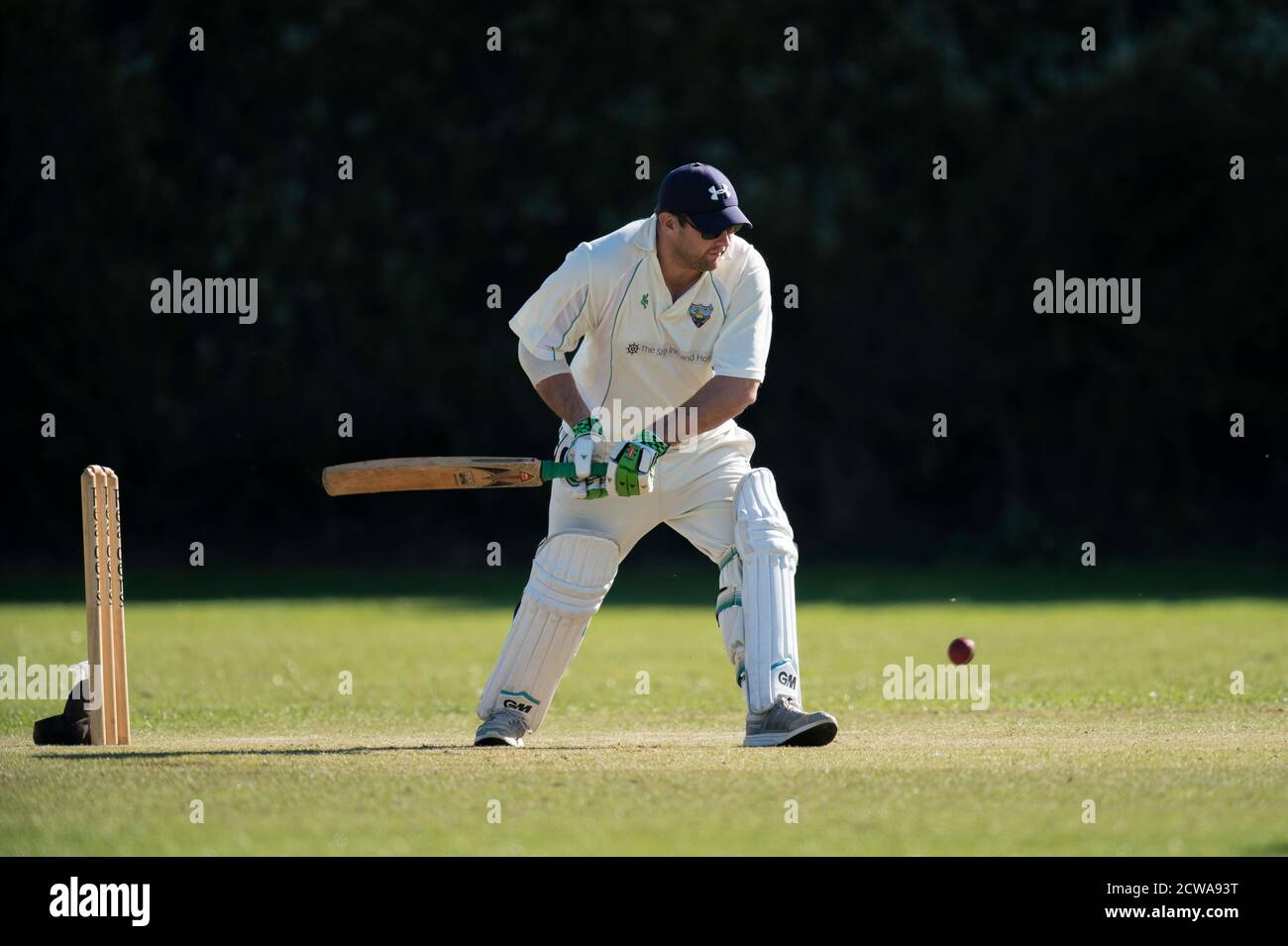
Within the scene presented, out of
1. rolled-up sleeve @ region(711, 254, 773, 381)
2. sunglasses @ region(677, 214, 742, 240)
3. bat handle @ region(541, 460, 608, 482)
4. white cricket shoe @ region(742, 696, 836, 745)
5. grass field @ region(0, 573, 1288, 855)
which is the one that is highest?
sunglasses @ region(677, 214, 742, 240)

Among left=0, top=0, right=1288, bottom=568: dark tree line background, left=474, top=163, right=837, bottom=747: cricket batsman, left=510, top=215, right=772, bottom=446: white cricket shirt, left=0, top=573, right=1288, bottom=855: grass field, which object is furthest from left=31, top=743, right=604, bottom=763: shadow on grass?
left=0, top=0, right=1288, bottom=568: dark tree line background

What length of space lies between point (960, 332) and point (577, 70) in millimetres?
4617

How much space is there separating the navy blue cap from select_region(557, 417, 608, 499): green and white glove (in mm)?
758

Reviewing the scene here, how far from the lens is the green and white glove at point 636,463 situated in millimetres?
6238

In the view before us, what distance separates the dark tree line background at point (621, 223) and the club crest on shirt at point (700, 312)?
1156 cm

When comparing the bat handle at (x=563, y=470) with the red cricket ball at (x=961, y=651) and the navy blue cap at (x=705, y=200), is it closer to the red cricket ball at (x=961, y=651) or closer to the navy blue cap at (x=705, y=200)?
the navy blue cap at (x=705, y=200)

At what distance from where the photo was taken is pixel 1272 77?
1791 cm

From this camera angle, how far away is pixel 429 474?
252 inches

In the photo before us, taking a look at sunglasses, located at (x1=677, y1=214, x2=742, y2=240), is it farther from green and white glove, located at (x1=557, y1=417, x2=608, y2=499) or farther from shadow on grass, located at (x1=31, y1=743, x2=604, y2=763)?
shadow on grass, located at (x1=31, y1=743, x2=604, y2=763)

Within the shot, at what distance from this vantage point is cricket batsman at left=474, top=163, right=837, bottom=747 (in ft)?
20.7

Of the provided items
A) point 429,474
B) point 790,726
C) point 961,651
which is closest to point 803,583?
point 961,651

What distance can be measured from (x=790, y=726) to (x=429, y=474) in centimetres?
147
